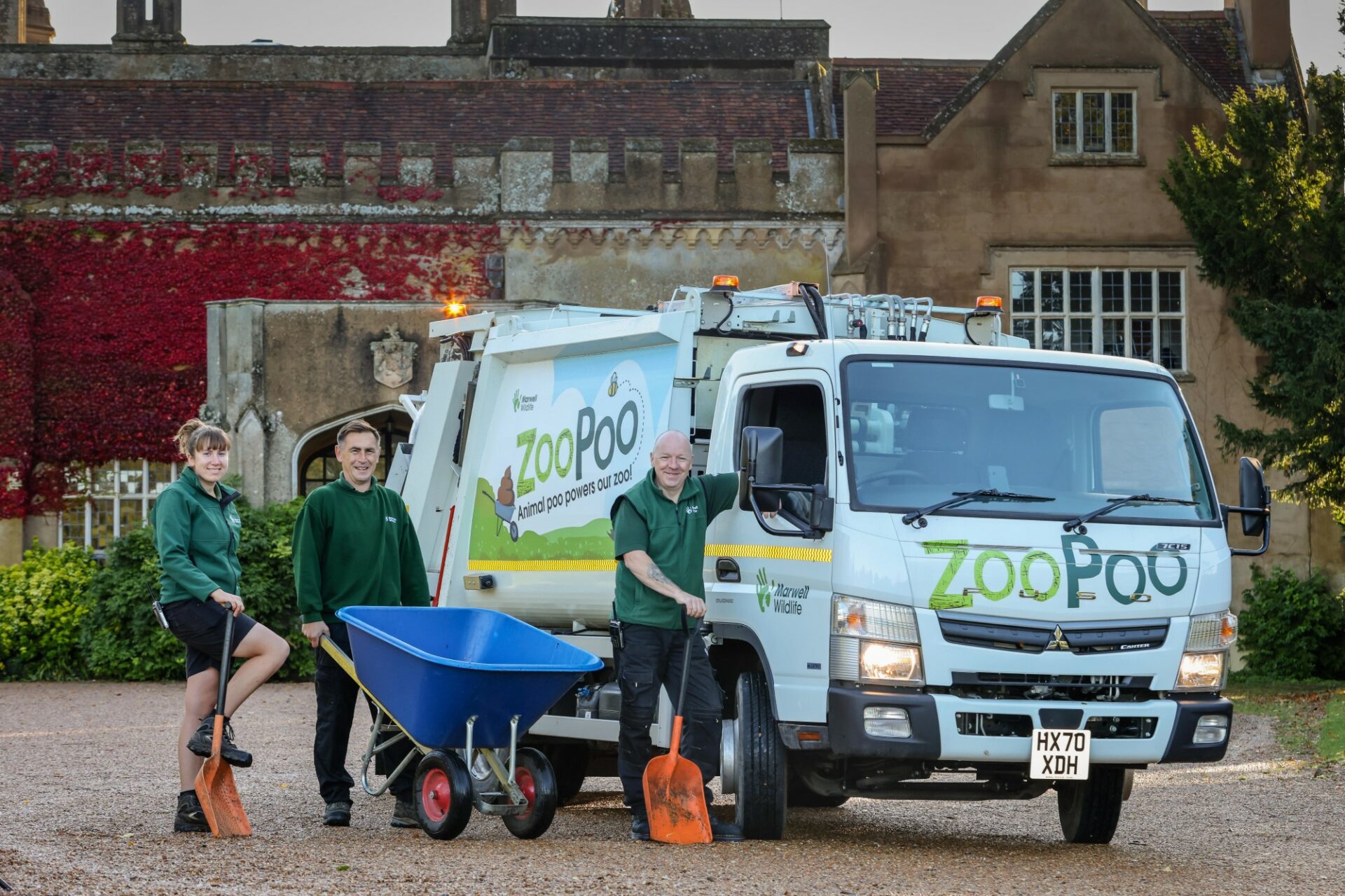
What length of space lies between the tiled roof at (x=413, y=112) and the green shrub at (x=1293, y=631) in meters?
9.34

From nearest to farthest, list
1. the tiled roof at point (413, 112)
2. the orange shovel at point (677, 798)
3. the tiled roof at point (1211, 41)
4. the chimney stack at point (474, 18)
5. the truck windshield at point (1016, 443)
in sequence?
1. the truck windshield at point (1016, 443)
2. the orange shovel at point (677, 798)
3. the tiled roof at point (1211, 41)
4. the tiled roof at point (413, 112)
5. the chimney stack at point (474, 18)

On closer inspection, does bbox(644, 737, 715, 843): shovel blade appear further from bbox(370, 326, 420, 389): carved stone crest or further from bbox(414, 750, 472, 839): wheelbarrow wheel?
bbox(370, 326, 420, 389): carved stone crest

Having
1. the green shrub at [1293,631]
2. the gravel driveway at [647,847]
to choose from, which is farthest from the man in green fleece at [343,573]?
the green shrub at [1293,631]

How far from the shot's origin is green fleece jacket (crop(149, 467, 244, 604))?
800cm

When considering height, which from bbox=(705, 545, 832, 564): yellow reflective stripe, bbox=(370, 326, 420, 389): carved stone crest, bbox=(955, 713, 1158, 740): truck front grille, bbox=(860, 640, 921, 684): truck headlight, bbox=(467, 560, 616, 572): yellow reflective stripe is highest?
bbox=(370, 326, 420, 389): carved stone crest

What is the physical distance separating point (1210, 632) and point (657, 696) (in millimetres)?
2408

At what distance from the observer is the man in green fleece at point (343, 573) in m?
8.52

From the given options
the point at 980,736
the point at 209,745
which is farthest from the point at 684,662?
the point at 209,745

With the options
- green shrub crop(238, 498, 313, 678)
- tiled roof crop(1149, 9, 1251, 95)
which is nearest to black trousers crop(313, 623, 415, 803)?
green shrub crop(238, 498, 313, 678)

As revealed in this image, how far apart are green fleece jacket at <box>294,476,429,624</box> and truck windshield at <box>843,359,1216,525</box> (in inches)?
95.4

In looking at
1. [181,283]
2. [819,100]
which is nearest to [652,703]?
[181,283]

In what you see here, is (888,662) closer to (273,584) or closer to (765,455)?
(765,455)

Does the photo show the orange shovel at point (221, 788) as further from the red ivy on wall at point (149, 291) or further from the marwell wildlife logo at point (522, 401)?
the red ivy on wall at point (149, 291)

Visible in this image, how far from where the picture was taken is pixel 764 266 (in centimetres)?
2427
